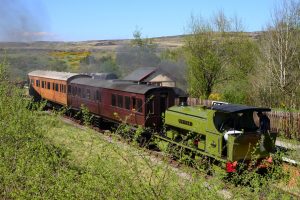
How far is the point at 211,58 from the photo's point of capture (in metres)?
30.3

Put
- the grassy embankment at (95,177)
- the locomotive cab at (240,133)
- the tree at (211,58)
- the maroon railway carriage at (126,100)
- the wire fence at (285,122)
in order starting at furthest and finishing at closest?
the tree at (211,58) < the wire fence at (285,122) < the maroon railway carriage at (126,100) < the locomotive cab at (240,133) < the grassy embankment at (95,177)

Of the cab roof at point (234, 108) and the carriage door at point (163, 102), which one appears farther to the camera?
the carriage door at point (163, 102)

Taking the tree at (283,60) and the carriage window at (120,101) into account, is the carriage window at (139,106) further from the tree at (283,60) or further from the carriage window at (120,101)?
the tree at (283,60)

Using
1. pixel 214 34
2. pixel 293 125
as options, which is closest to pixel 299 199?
pixel 293 125

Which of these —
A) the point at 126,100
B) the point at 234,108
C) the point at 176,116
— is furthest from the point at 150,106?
the point at 234,108

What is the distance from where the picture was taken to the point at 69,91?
2588cm

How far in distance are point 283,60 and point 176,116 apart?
12311mm

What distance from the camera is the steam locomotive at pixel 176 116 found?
12281mm

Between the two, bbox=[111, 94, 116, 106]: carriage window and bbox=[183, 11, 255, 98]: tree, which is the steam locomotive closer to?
bbox=[111, 94, 116, 106]: carriage window

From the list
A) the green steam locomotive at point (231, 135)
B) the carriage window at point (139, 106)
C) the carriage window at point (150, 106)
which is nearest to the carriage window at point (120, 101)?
the carriage window at point (139, 106)

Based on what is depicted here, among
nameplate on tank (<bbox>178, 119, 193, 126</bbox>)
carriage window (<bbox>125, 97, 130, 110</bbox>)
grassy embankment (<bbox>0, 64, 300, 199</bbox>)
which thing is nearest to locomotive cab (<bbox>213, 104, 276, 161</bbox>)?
nameplate on tank (<bbox>178, 119, 193, 126</bbox>)

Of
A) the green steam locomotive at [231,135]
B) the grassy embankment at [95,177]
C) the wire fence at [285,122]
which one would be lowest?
the wire fence at [285,122]

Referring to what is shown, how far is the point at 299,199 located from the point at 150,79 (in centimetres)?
3072

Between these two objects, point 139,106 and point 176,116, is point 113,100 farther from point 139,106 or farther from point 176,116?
point 176,116
